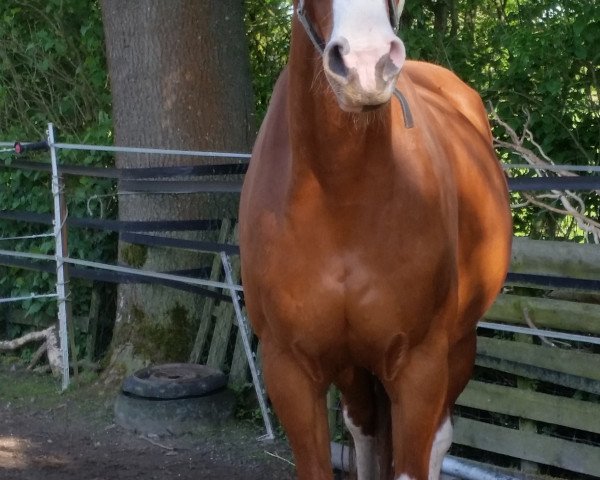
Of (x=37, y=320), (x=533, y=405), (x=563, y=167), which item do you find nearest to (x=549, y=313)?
(x=533, y=405)

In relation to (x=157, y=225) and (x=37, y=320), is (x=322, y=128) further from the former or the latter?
(x=37, y=320)

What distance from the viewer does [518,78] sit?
20.3ft

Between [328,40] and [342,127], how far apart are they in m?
0.31

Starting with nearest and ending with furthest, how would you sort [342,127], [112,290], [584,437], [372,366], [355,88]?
[355,88] < [342,127] < [372,366] < [584,437] < [112,290]

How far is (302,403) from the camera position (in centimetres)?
291

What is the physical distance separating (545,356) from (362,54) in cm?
295

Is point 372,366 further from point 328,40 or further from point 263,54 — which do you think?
point 263,54

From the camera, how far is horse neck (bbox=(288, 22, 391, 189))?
2.58 meters

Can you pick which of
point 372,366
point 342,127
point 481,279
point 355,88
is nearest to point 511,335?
point 481,279

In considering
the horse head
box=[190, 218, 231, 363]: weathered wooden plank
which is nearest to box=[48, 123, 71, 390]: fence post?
box=[190, 218, 231, 363]: weathered wooden plank

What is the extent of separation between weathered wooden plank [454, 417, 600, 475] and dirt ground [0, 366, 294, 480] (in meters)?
0.91

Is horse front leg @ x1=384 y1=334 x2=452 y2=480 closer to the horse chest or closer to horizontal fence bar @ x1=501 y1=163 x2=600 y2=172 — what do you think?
the horse chest

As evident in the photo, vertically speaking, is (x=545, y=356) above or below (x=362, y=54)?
below

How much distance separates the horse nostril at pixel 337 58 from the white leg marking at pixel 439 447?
1672 millimetres
